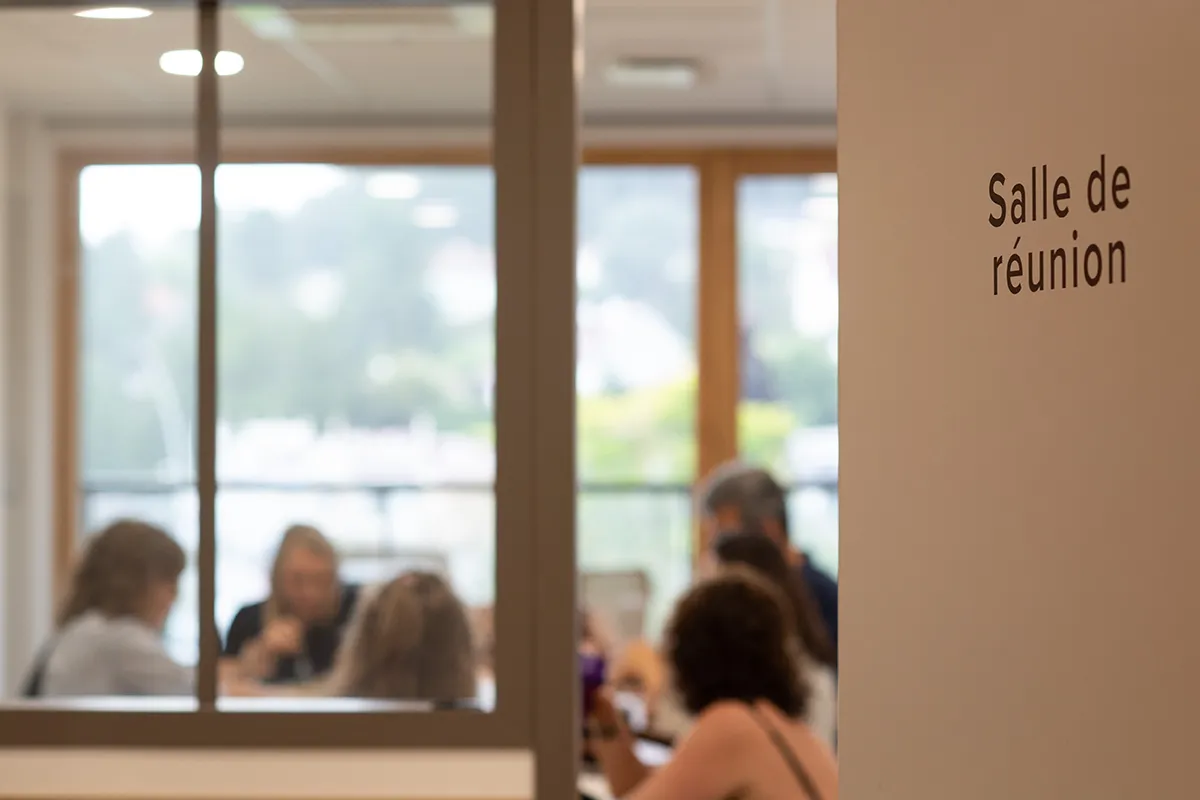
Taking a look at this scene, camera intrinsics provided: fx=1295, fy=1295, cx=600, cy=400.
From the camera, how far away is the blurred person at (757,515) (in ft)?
12.1

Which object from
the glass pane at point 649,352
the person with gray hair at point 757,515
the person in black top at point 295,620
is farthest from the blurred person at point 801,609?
the glass pane at point 649,352

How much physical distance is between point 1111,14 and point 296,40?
1.51 meters

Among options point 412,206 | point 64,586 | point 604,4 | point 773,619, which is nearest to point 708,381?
point 604,4

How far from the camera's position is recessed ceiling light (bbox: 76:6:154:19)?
210cm

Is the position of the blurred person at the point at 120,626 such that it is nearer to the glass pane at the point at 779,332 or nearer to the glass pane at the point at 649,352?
the glass pane at the point at 649,352

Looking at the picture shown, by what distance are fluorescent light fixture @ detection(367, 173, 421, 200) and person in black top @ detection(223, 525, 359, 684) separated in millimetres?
812

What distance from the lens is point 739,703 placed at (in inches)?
95.3

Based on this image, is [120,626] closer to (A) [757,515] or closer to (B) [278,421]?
(B) [278,421]

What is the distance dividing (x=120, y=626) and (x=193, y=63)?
3.12 feet

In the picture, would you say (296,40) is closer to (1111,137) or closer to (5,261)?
(5,261)

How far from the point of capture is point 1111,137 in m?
0.88

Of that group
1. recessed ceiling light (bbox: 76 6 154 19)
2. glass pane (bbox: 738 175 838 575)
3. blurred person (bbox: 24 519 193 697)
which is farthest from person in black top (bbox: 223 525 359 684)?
glass pane (bbox: 738 175 838 575)

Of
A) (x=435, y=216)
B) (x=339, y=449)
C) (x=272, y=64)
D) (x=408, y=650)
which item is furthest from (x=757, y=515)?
(x=272, y=64)

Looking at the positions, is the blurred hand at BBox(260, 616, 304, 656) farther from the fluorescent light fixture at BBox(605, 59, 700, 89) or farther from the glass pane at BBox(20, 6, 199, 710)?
the fluorescent light fixture at BBox(605, 59, 700, 89)
